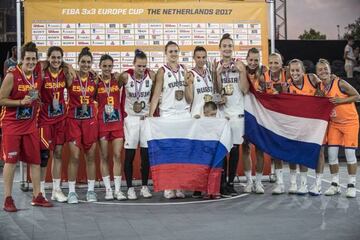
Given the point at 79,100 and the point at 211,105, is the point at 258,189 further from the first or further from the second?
the point at 79,100

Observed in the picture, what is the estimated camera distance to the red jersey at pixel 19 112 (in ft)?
20.3

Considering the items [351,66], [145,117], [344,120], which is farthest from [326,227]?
[351,66]

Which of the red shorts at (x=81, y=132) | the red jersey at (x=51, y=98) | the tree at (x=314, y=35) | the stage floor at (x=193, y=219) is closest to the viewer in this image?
the stage floor at (x=193, y=219)

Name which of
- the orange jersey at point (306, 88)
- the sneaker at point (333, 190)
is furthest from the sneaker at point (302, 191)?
the orange jersey at point (306, 88)

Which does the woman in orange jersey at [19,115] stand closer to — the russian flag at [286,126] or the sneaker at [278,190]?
the russian flag at [286,126]

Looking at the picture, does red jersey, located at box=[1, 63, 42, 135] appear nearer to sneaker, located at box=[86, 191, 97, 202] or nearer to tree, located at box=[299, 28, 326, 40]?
sneaker, located at box=[86, 191, 97, 202]

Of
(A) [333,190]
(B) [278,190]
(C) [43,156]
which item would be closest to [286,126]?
(B) [278,190]

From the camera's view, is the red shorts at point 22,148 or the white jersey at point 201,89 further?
the white jersey at point 201,89

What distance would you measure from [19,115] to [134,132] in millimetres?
1530

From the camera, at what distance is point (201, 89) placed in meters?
7.20

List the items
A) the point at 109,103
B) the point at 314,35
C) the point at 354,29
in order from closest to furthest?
the point at 109,103, the point at 354,29, the point at 314,35

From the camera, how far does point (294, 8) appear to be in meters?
19.6

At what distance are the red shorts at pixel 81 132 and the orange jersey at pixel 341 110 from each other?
3.14 m

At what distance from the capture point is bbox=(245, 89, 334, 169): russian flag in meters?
7.16
